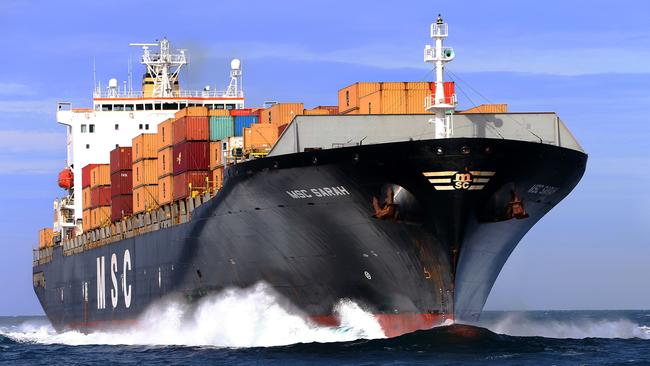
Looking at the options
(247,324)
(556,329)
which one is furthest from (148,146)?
(556,329)

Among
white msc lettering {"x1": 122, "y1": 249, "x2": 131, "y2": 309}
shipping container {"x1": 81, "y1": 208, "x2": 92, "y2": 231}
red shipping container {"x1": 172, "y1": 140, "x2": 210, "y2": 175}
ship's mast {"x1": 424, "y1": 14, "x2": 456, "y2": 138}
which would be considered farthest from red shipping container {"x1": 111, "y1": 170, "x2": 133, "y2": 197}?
ship's mast {"x1": 424, "y1": 14, "x2": 456, "y2": 138}

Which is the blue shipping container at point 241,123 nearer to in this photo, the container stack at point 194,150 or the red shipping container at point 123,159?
the container stack at point 194,150

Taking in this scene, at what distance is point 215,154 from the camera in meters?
41.2

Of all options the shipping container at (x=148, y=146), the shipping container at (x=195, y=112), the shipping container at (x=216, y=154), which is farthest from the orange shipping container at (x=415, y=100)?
the shipping container at (x=148, y=146)

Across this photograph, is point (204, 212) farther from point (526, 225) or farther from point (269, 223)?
point (526, 225)

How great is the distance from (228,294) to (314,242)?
17.2 feet

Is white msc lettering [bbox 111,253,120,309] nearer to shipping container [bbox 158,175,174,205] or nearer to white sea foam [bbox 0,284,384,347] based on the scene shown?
shipping container [bbox 158,175,174,205]

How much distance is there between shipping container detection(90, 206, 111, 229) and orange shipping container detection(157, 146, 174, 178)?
332 inches

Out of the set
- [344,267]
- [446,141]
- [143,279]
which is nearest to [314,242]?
[344,267]

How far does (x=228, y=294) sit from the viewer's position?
38.1 meters

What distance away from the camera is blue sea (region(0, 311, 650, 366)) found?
3036 cm

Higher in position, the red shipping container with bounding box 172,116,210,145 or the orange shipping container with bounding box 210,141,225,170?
the red shipping container with bounding box 172,116,210,145

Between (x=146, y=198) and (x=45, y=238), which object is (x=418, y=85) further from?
(x=45, y=238)

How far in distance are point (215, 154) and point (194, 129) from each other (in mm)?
1408
